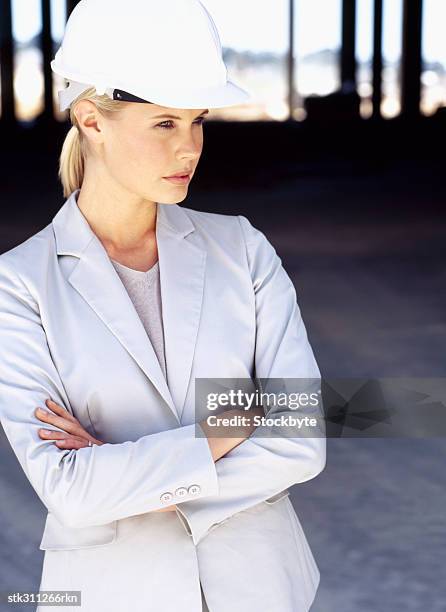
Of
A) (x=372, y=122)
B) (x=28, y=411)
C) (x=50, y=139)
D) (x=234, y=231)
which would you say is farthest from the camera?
(x=372, y=122)

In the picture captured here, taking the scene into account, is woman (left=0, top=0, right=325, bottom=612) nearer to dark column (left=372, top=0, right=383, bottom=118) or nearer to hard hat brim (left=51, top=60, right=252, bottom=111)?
hard hat brim (left=51, top=60, right=252, bottom=111)

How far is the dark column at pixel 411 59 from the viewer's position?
2192cm

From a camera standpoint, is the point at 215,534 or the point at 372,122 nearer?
the point at 215,534

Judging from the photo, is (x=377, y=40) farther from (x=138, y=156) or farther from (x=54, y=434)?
(x=54, y=434)

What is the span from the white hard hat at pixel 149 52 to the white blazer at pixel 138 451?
262mm

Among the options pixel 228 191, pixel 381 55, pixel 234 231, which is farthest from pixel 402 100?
pixel 234 231

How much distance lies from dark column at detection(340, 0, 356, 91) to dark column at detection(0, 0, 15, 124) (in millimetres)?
6711

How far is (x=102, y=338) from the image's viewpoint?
1.70m

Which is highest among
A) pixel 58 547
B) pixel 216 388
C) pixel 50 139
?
pixel 216 388

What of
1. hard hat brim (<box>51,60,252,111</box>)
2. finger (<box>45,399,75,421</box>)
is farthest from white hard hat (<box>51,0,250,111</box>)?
finger (<box>45,399,75,421</box>)

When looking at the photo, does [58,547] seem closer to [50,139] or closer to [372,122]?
[50,139]

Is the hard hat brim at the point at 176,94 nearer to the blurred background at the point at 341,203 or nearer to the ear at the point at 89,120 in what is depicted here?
the ear at the point at 89,120

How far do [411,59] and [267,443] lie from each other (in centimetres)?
2118

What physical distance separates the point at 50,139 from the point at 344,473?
15462mm
